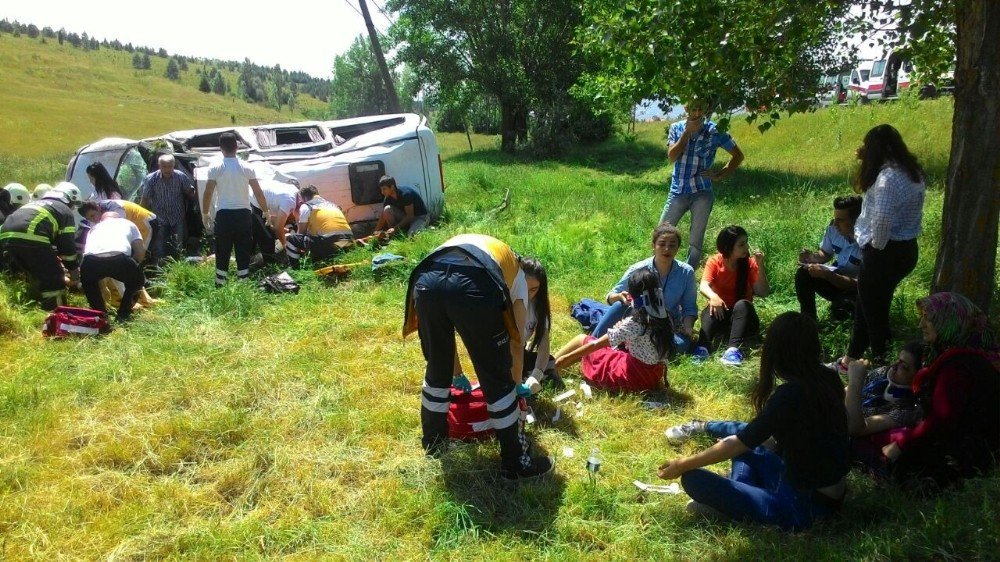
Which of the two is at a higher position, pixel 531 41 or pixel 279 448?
pixel 531 41

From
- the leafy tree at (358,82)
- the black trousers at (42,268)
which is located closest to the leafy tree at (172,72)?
the leafy tree at (358,82)

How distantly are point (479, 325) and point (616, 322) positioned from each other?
197cm

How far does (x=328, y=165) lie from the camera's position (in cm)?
896

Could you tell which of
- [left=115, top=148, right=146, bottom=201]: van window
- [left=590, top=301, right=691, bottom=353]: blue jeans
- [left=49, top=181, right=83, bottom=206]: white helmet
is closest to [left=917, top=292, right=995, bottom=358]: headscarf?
[left=590, top=301, right=691, bottom=353]: blue jeans

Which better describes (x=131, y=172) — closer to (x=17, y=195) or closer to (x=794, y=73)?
(x=17, y=195)

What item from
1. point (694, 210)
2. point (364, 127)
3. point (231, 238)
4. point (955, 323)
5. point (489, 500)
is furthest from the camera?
point (364, 127)

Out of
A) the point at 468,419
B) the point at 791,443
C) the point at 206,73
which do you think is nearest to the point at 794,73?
the point at 791,443

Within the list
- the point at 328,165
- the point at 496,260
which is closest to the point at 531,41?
the point at 328,165

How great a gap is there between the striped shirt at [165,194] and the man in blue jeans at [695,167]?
575 cm

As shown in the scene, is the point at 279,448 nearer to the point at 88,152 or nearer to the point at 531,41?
the point at 88,152

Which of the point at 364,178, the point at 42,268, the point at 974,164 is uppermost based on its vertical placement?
the point at 974,164

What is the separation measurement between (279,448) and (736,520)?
2.45m

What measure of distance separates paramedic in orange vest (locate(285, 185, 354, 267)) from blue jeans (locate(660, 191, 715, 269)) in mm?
3737

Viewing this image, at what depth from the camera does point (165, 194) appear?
26.4 ft
